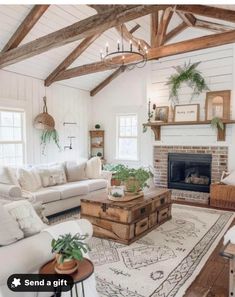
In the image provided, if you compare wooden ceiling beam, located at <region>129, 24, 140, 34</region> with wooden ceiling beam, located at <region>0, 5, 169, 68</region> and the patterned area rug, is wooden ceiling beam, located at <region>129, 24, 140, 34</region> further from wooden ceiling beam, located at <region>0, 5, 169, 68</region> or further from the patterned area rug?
the patterned area rug

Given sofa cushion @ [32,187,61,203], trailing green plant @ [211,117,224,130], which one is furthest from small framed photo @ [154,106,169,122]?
sofa cushion @ [32,187,61,203]

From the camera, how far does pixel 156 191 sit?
3949 millimetres

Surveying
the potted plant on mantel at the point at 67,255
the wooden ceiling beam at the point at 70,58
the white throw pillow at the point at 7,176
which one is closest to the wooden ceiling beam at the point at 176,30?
the wooden ceiling beam at the point at 70,58

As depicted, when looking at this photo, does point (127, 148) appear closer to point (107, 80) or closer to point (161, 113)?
point (161, 113)

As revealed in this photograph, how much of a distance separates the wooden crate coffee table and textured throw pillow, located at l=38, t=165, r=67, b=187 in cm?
130

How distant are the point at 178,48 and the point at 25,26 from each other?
8.69ft

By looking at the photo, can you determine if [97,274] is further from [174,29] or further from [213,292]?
[174,29]

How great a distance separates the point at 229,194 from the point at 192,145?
1335 millimetres

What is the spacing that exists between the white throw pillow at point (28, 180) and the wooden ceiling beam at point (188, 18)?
403 centimetres

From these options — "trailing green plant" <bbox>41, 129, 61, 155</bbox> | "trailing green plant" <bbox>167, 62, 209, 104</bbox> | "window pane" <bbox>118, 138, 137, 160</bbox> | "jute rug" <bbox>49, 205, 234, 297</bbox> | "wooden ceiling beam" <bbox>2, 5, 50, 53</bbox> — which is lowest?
"jute rug" <bbox>49, 205, 234, 297</bbox>

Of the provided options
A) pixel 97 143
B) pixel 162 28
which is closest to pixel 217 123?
pixel 162 28

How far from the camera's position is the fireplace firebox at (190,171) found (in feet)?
17.9

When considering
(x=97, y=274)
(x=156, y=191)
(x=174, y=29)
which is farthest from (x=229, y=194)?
(x=174, y=29)

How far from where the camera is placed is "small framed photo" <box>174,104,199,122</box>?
5.43 m
